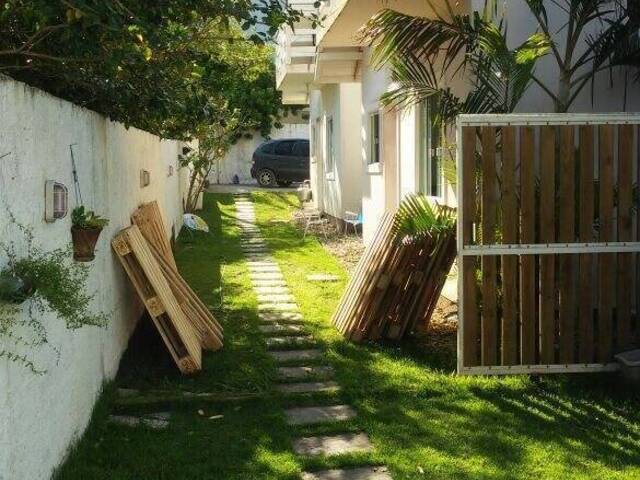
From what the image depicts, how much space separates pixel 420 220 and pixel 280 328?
1899 mm

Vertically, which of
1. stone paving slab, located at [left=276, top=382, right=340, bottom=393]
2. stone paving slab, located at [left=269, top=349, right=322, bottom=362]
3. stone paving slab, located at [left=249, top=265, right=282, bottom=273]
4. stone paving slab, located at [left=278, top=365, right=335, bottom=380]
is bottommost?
stone paving slab, located at [left=276, top=382, right=340, bottom=393]

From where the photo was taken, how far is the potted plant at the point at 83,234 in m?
4.59

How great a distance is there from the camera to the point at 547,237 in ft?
19.3

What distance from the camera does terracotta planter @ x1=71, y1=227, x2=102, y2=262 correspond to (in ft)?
15.0

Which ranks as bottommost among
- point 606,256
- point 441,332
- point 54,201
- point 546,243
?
point 441,332

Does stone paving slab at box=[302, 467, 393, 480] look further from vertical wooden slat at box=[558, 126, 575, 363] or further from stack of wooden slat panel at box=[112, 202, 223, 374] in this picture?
vertical wooden slat at box=[558, 126, 575, 363]

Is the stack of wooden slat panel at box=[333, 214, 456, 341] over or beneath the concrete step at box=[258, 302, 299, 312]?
over

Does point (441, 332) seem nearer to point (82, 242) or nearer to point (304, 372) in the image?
point (304, 372)

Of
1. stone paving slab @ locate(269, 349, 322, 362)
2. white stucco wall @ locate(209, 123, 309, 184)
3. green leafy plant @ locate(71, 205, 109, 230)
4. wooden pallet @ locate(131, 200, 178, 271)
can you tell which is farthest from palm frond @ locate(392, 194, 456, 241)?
white stucco wall @ locate(209, 123, 309, 184)

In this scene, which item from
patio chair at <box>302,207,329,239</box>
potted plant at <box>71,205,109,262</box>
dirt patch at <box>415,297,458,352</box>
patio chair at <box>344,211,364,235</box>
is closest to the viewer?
A: potted plant at <box>71,205,109,262</box>

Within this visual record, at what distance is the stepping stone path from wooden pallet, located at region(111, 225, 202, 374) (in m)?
0.77

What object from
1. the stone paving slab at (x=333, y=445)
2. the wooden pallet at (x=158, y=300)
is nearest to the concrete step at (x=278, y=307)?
the wooden pallet at (x=158, y=300)

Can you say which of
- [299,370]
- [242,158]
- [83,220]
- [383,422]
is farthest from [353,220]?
[242,158]

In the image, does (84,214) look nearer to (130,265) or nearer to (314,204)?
(130,265)
